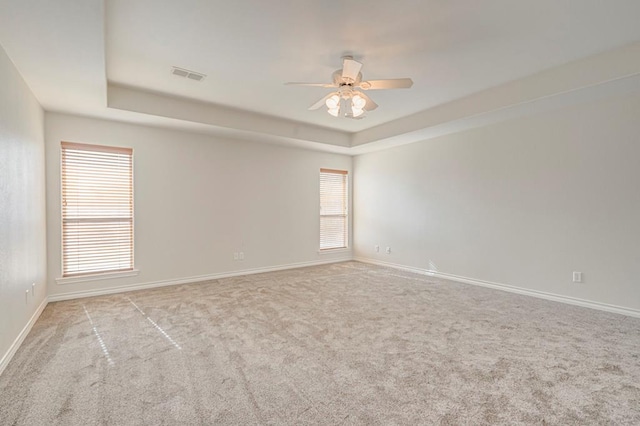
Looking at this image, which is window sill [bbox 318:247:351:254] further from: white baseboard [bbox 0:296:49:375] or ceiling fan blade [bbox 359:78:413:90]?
white baseboard [bbox 0:296:49:375]

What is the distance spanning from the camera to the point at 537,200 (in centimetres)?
422

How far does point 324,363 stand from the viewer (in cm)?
238

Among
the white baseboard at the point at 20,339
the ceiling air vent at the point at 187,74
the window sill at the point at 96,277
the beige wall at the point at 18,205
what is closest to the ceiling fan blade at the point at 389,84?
the ceiling air vent at the point at 187,74

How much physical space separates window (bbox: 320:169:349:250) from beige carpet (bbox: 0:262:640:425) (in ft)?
9.39

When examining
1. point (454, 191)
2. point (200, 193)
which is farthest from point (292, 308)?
point (454, 191)

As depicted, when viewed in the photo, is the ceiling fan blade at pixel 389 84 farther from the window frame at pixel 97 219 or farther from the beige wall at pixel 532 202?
the window frame at pixel 97 219

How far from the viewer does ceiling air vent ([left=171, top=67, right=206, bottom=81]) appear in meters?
3.40

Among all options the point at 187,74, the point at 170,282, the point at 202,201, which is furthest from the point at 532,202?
the point at 170,282

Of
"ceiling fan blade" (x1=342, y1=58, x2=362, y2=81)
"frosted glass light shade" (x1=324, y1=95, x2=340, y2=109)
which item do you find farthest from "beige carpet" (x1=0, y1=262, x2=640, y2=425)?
"ceiling fan blade" (x1=342, y1=58, x2=362, y2=81)

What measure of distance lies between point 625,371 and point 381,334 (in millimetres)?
1778

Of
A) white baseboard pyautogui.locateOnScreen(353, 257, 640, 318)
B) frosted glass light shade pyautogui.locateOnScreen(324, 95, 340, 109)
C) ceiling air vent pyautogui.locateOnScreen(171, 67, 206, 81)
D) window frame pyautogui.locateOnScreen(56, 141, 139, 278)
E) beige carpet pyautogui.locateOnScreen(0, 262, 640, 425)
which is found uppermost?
ceiling air vent pyautogui.locateOnScreen(171, 67, 206, 81)

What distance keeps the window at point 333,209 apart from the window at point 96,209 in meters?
3.59

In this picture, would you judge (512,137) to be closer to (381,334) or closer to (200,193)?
(381,334)

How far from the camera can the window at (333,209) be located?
6746 mm
